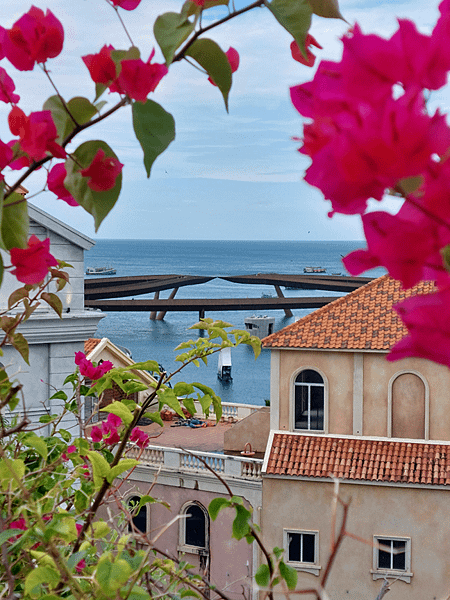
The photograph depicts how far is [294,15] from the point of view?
105cm

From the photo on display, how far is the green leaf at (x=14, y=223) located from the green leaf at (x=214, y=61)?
359 mm

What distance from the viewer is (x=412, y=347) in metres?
0.53

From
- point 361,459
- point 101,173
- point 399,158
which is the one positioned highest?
point 101,173

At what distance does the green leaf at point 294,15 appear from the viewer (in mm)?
1042

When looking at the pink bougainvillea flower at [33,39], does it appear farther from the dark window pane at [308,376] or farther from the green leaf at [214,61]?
the dark window pane at [308,376]

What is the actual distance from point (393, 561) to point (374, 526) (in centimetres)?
105

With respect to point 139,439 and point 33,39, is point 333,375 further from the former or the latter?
point 33,39

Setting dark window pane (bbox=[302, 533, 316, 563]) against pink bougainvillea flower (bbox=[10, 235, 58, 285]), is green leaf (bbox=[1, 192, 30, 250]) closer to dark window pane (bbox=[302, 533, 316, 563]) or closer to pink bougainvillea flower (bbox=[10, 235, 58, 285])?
pink bougainvillea flower (bbox=[10, 235, 58, 285])

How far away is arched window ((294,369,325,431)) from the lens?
55.2 feet

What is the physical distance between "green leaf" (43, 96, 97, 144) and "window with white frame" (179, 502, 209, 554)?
1876cm

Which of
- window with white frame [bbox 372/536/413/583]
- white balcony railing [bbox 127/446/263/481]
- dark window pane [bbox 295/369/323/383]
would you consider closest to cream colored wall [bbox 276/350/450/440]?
dark window pane [bbox 295/369/323/383]

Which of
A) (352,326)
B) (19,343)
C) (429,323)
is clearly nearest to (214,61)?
(429,323)

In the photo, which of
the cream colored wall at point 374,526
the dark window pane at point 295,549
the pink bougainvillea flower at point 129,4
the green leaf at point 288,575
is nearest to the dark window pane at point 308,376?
the cream colored wall at point 374,526

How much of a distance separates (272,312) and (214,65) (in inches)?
3892
